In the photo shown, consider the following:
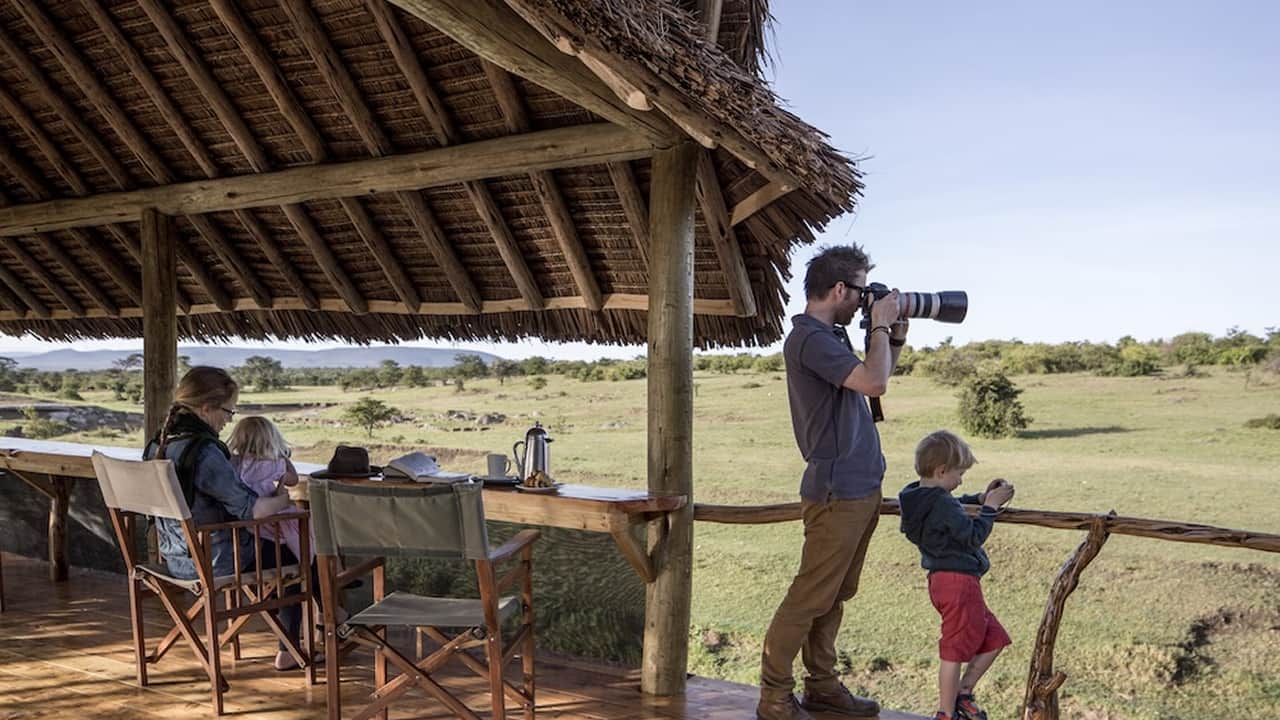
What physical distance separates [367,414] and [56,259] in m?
12.9

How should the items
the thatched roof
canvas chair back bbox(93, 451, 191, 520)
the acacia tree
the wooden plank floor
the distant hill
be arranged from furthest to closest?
the acacia tree, the distant hill, the wooden plank floor, the thatched roof, canvas chair back bbox(93, 451, 191, 520)

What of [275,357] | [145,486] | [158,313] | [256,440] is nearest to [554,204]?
[256,440]

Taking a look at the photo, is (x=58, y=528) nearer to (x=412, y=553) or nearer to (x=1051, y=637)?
(x=412, y=553)

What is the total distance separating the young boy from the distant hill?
911 cm

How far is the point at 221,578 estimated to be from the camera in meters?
3.41

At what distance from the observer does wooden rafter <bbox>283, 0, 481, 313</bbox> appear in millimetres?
4172

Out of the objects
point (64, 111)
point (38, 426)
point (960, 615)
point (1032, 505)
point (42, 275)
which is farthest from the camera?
point (1032, 505)

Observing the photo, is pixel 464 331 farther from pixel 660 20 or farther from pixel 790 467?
pixel 790 467

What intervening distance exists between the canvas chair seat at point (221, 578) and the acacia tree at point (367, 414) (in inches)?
613

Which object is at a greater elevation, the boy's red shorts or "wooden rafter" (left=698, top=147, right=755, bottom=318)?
"wooden rafter" (left=698, top=147, right=755, bottom=318)

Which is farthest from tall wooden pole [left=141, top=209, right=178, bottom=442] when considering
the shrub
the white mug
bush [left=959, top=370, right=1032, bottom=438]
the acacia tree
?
bush [left=959, top=370, right=1032, bottom=438]

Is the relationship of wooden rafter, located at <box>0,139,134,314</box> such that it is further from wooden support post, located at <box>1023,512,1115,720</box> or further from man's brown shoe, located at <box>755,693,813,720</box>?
wooden support post, located at <box>1023,512,1115,720</box>

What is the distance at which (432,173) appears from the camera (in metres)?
4.29

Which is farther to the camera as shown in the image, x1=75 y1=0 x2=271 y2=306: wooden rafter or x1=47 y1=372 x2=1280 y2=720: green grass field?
x1=47 y1=372 x2=1280 y2=720: green grass field
